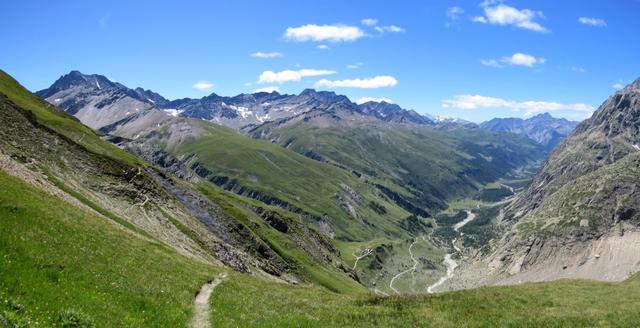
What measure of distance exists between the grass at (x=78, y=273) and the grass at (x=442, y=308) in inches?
156

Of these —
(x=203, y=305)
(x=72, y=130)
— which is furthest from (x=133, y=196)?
(x=203, y=305)

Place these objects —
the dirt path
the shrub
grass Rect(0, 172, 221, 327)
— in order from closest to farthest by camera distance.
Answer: the shrub, grass Rect(0, 172, 221, 327), the dirt path

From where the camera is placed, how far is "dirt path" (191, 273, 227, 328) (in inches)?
1258

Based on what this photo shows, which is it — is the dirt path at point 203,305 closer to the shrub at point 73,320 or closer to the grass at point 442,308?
the grass at point 442,308

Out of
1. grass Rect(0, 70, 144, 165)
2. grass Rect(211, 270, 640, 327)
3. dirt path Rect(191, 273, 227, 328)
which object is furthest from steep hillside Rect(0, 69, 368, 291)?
grass Rect(211, 270, 640, 327)

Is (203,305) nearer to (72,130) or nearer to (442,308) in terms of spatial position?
(442,308)

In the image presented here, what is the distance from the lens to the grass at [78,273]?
25.5 meters

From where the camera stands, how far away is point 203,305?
121 feet

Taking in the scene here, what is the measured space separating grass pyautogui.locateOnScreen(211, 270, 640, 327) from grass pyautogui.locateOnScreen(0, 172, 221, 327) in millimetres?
3975

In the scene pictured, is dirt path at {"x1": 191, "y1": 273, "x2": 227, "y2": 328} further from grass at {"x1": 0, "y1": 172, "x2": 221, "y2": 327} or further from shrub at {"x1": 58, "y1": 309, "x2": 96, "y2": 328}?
shrub at {"x1": 58, "y1": 309, "x2": 96, "y2": 328}

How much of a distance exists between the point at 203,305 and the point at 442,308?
18390mm

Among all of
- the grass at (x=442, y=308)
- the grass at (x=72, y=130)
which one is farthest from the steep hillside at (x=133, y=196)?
the grass at (x=442, y=308)

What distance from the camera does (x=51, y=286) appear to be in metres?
28.3

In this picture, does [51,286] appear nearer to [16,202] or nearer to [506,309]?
[16,202]
